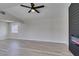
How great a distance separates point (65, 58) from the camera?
4.19ft

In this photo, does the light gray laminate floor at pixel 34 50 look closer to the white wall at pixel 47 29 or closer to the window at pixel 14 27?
the white wall at pixel 47 29

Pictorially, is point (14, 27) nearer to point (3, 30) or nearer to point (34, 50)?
point (3, 30)

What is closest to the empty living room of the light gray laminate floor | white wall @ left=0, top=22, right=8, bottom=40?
white wall @ left=0, top=22, right=8, bottom=40

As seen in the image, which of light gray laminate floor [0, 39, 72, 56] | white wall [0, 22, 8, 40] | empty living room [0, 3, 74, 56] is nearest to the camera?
light gray laminate floor [0, 39, 72, 56]

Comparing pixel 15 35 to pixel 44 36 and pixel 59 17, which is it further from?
pixel 59 17

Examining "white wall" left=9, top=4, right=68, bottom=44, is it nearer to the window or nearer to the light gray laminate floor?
the window

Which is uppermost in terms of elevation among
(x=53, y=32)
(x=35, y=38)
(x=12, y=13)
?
(x=12, y=13)

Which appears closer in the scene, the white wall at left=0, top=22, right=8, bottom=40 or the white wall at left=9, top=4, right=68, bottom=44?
the white wall at left=9, top=4, right=68, bottom=44

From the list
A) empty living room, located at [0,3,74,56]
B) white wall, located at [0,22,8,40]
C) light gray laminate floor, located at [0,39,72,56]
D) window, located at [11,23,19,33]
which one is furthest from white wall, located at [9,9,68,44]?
light gray laminate floor, located at [0,39,72,56]

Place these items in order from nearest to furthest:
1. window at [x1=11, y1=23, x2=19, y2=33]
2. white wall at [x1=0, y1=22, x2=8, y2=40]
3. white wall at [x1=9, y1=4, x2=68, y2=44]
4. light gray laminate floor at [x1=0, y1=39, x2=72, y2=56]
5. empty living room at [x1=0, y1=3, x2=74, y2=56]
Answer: light gray laminate floor at [x1=0, y1=39, x2=72, y2=56], empty living room at [x1=0, y1=3, x2=74, y2=56], white wall at [x1=9, y1=4, x2=68, y2=44], white wall at [x1=0, y1=22, x2=8, y2=40], window at [x1=11, y1=23, x2=19, y2=33]

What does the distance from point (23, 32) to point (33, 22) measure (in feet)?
5.03

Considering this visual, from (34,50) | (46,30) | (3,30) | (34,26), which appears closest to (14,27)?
(3,30)

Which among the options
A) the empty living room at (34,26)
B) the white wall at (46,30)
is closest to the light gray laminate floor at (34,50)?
the empty living room at (34,26)

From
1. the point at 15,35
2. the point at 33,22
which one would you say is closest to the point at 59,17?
the point at 33,22
